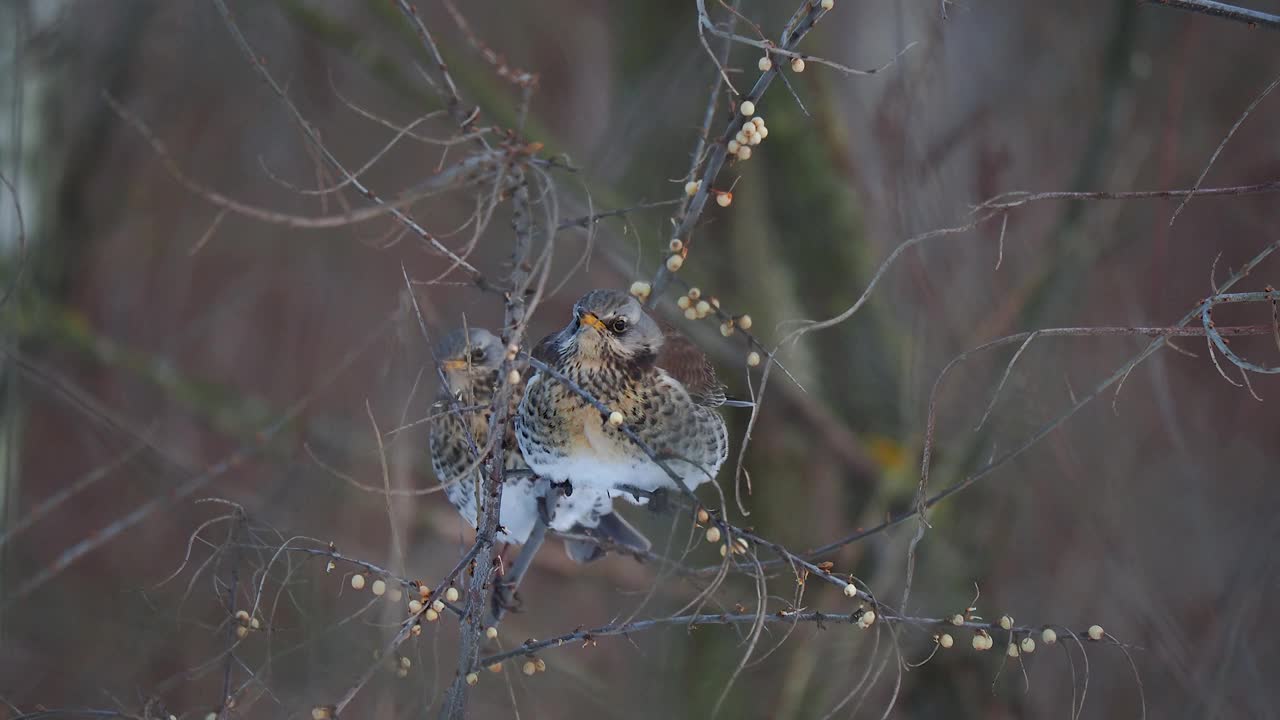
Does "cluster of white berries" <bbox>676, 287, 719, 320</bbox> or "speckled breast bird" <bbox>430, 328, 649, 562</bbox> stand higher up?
"cluster of white berries" <bbox>676, 287, 719, 320</bbox>

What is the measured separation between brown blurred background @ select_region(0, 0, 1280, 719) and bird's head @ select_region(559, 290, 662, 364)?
454 millimetres

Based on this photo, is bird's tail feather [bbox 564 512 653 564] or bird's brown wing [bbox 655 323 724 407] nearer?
bird's brown wing [bbox 655 323 724 407]

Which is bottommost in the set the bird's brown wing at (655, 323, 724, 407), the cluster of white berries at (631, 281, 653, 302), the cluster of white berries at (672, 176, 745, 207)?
the bird's brown wing at (655, 323, 724, 407)

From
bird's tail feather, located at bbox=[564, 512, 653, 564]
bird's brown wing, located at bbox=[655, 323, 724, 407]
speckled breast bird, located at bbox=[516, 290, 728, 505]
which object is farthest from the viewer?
bird's tail feather, located at bbox=[564, 512, 653, 564]

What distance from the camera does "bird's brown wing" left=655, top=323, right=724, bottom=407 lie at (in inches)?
115

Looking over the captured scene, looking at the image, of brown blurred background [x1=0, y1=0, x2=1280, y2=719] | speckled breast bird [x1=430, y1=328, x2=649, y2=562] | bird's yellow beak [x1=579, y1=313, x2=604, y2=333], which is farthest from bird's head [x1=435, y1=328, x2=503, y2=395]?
bird's yellow beak [x1=579, y1=313, x2=604, y2=333]

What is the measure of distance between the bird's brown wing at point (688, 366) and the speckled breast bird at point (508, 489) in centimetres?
37

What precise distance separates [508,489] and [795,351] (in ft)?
8.17

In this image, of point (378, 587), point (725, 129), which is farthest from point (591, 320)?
point (378, 587)

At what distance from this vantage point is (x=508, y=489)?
3.25 metres

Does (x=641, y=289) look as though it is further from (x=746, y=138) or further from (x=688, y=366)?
(x=688, y=366)

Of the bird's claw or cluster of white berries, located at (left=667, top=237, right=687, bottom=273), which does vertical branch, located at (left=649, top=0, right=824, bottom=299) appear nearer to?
cluster of white berries, located at (left=667, top=237, right=687, bottom=273)

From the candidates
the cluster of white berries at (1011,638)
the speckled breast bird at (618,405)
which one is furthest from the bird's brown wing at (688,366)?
the cluster of white berries at (1011,638)

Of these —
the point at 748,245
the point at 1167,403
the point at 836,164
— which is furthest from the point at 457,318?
the point at 1167,403
